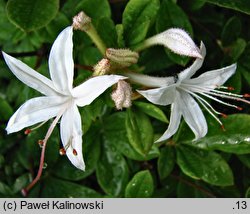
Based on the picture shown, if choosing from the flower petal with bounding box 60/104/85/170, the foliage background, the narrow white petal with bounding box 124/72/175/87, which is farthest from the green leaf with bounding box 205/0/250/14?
the flower petal with bounding box 60/104/85/170

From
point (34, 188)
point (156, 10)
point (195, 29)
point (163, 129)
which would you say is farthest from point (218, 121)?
point (34, 188)

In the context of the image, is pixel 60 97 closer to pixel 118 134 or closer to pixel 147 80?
pixel 147 80

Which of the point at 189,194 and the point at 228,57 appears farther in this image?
the point at 189,194

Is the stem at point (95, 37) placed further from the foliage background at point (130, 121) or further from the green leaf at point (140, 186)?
the green leaf at point (140, 186)

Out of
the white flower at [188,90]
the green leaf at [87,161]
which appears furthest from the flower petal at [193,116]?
the green leaf at [87,161]

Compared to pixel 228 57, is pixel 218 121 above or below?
below

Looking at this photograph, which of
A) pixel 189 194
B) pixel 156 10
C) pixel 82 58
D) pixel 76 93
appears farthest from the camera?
pixel 189 194

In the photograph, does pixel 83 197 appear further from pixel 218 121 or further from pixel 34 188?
pixel 218 121
